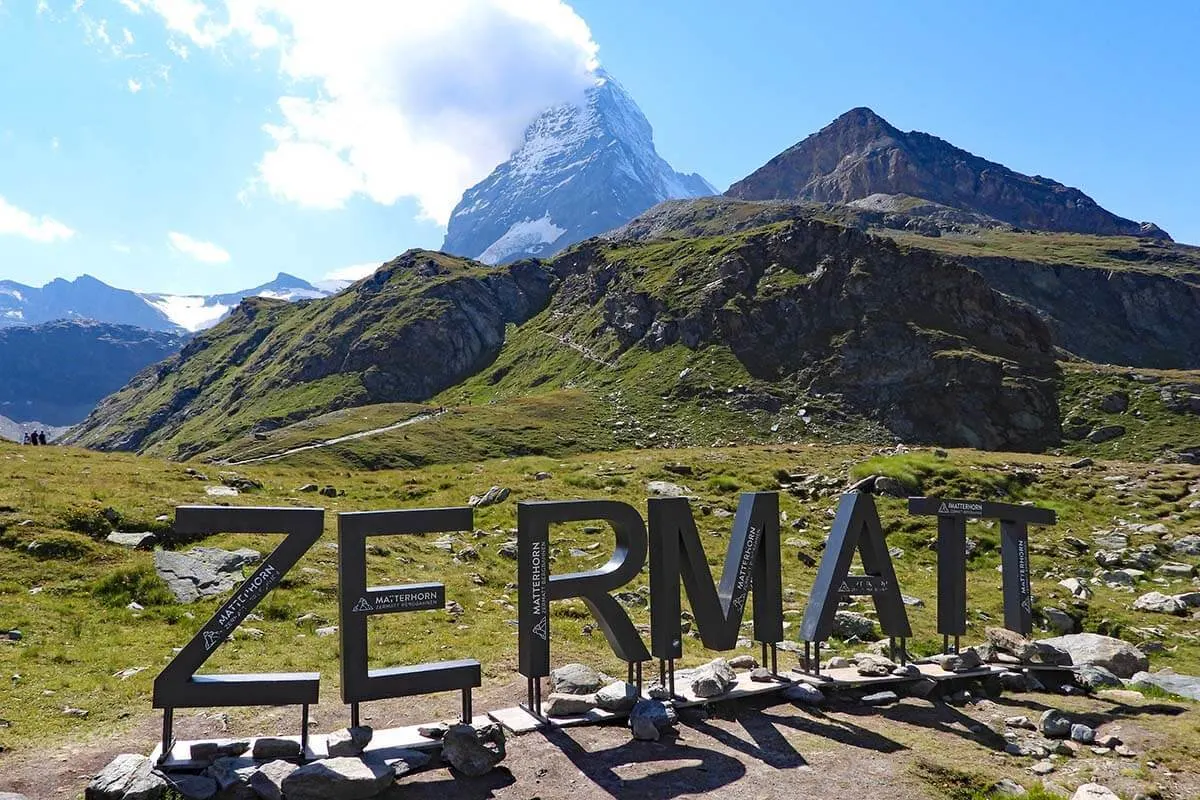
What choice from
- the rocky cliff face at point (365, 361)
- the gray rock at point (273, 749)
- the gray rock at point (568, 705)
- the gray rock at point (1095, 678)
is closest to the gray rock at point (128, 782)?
the gray rock at point (273, 749)

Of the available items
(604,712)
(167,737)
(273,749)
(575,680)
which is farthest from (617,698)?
(167,737)

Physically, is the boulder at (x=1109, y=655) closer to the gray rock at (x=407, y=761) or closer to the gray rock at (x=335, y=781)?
the gray rock at (x=407, y=761)

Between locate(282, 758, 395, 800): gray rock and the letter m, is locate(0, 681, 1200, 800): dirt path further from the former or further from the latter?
the letter m

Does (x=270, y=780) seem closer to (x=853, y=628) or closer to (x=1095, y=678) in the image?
(x=853, y=628)

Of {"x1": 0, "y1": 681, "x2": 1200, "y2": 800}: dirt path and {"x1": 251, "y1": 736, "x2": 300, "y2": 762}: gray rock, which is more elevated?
{"x1": 251, "y1": 736, "x2": 300, "y2": 762}: gray rock

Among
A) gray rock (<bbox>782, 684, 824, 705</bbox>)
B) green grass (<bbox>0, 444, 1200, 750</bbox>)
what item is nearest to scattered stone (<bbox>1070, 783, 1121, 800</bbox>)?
gray rock (<bbox>782, 684, 824, 705</bbox>)

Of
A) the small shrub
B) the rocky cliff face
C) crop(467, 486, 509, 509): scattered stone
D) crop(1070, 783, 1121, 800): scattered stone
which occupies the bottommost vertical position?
crop(1070, 783, 1121, 800): scattered stone

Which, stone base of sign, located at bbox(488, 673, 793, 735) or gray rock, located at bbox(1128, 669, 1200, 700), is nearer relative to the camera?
stone base of sign, located at bbox(488, 673, 793, 735)

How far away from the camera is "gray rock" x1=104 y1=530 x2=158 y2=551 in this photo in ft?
68.6

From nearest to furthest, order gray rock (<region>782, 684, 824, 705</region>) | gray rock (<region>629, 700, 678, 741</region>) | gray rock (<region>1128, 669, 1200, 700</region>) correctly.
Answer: gray rock (<region>629, 700, 678, 741</region>), gray rock (<region>782, 684, 824, 705</region>), gray rock (<region>1128, 669, 1200, 700</region>)

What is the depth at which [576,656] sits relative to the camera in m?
17.0

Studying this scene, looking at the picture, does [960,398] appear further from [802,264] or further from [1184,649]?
[1184,649]

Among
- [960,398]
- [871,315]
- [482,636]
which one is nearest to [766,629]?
[482,636]

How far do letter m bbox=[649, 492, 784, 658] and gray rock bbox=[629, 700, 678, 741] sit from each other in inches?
39.9
